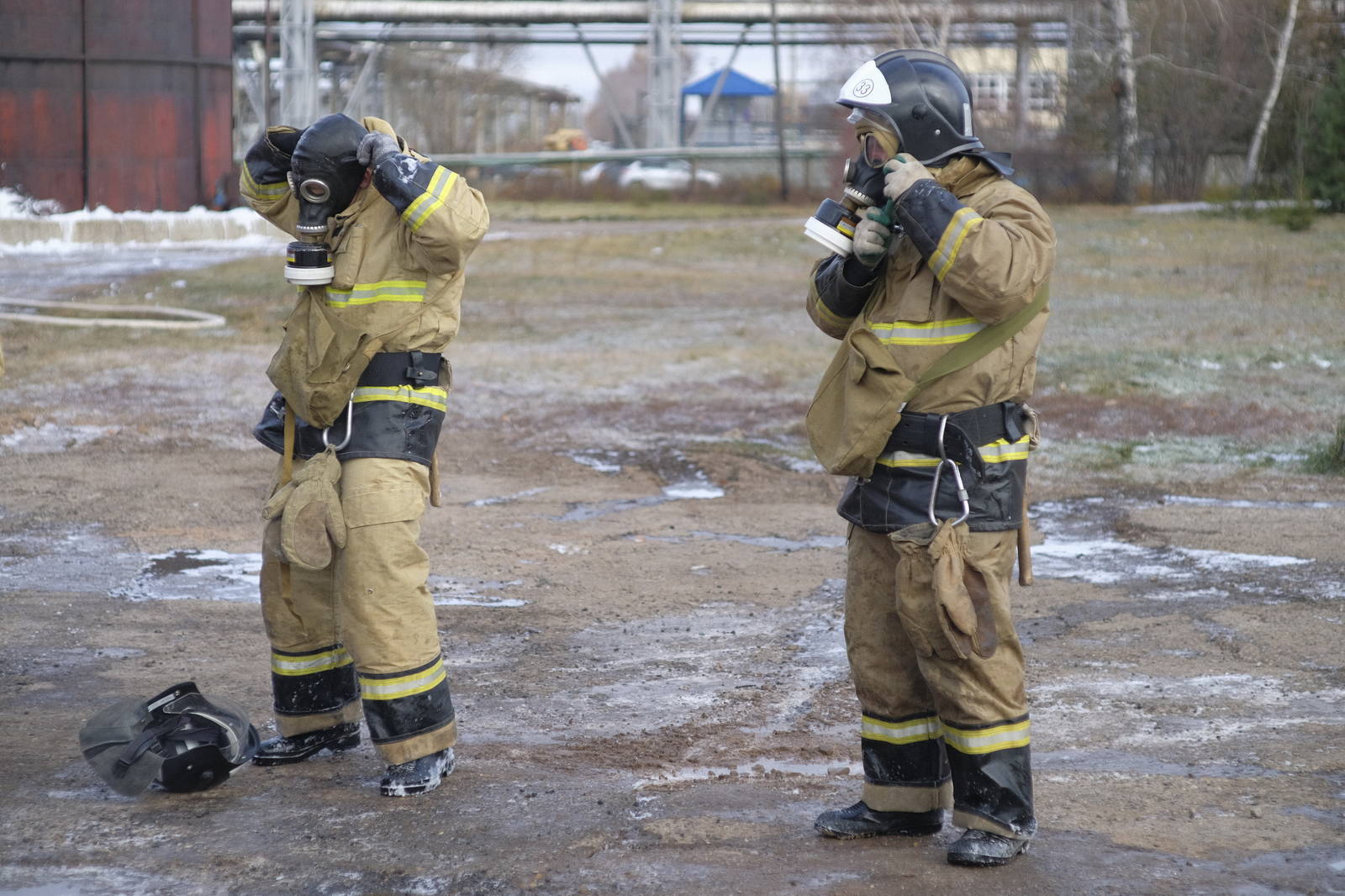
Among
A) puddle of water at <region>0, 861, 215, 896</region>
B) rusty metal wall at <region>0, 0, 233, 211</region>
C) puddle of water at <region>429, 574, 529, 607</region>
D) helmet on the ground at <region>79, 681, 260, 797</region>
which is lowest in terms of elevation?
puddle of water at <region>0, 861, 215, 896</region>

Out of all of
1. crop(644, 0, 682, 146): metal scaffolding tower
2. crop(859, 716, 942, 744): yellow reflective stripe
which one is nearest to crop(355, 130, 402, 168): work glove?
crop(859, 716, 942, 744): yellow reflective stripe

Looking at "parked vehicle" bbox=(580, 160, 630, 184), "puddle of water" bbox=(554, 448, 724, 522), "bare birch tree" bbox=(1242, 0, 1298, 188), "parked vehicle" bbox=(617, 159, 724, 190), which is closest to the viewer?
"puddle of water" bbox=(554, 448, 724, 522)

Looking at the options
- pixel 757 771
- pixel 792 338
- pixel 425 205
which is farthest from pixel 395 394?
pixel 792 338

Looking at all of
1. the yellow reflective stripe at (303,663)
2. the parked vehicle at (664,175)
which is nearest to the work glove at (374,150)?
the yellow reflective stripe at (303,663)

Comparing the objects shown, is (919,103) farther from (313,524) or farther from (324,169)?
(313,524)

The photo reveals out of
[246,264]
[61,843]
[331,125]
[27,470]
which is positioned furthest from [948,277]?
[246,264]

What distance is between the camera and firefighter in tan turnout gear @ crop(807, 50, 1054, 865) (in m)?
3.31

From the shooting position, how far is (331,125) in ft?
13.1

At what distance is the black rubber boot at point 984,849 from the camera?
3348 millimetres

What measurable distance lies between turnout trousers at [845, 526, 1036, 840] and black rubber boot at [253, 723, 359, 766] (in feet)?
5.29

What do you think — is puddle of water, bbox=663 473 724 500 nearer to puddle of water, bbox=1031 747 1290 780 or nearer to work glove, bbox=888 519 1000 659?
puddle of water, bbox=1031 747 1290 780

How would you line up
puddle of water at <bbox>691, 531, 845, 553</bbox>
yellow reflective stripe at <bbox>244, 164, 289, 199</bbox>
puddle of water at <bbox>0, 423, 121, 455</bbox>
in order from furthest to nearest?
puddle of water at <bbox>0, 423, 121, 455</bbox>
puddle of water at <bbox>691, 531, 845, 553</bbox>
yellow reflective stripe at <bbox>244, 164, 289, 199</bbox>

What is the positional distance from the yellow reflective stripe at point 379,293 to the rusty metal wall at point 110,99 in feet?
66.0

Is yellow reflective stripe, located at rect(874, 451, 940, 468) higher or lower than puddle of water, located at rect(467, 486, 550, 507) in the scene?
higher
